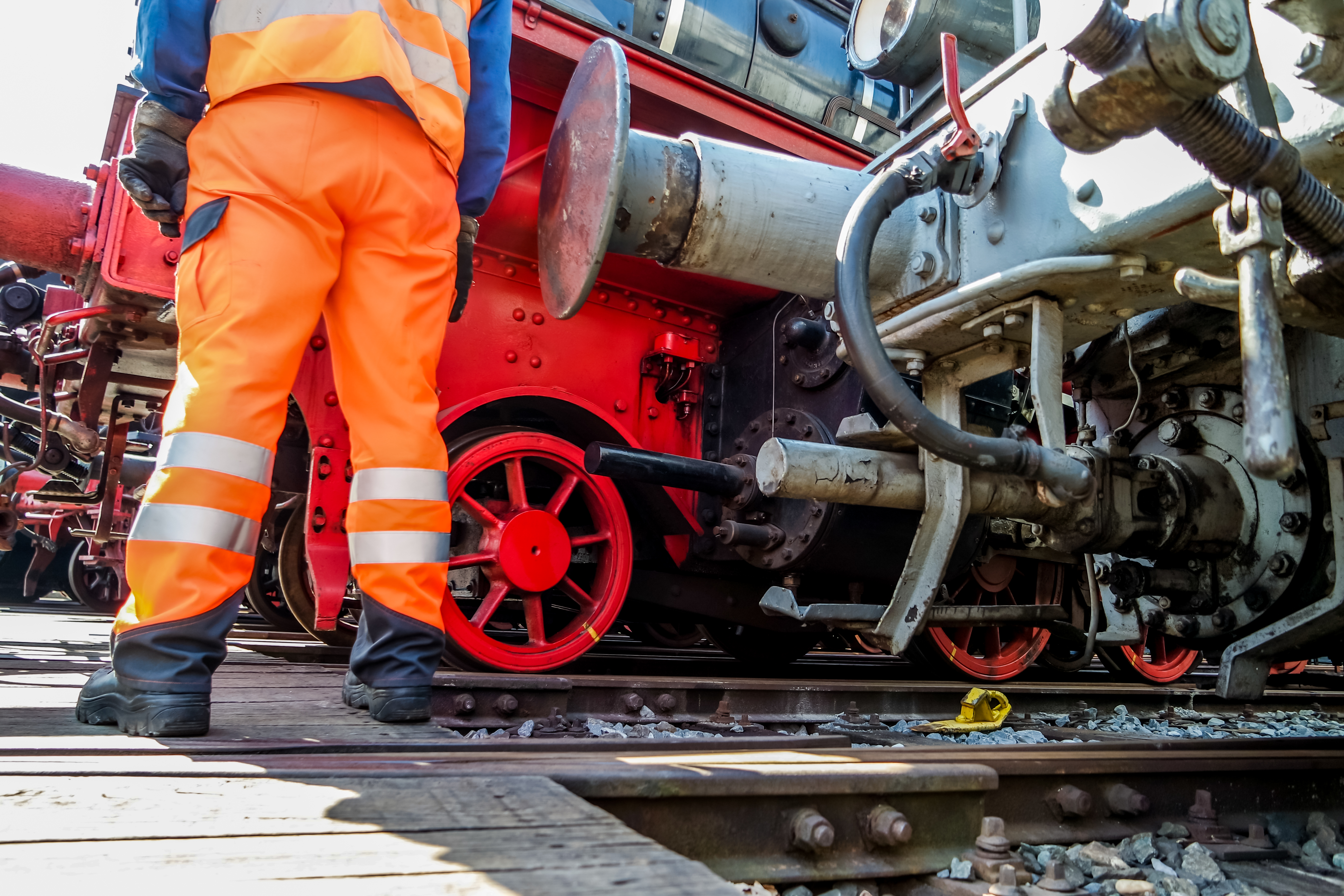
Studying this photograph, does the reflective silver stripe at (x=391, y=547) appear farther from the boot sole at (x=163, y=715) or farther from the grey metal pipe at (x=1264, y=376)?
the grey metal pipe at (x=1264, y=376)

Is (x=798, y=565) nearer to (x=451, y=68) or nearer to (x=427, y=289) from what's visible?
(x=427, y=289)

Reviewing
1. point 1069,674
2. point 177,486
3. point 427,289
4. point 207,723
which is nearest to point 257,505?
point 177,486

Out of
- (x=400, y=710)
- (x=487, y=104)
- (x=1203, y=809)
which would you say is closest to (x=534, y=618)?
(x=400, y=710)

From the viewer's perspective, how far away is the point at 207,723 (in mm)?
1604

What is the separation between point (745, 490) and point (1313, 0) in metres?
2.20

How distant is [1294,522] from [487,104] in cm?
272

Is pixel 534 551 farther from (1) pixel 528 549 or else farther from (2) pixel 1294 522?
(2) pixel 1294 522

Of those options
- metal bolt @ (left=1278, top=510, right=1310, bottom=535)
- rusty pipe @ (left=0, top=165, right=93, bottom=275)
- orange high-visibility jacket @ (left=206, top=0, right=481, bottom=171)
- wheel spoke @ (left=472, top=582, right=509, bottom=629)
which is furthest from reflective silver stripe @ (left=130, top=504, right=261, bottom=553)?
metal bolt @ (left=1278, top=510, right=1310, bottom=535)

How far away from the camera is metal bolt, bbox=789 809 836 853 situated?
1.34 metres

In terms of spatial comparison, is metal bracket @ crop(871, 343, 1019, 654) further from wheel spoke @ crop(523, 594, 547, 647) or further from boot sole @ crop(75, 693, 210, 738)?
boot sole @ crop(75, 693, 210, 738)

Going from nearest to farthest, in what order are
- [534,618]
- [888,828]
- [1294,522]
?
[888,828], [1294,522], [534,618]

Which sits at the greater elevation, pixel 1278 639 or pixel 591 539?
pixel 591 539

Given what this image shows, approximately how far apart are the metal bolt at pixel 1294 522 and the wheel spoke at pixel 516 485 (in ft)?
8.09

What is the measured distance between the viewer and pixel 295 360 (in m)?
1.80
